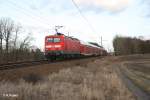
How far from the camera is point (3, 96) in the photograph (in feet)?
32.8

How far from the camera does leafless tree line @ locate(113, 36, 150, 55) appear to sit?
143 m

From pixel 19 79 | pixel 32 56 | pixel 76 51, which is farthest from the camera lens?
pixel 32 56

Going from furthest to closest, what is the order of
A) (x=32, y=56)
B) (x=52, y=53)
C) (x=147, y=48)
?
(x=147, y=48)
(x=32, y=56)
(x=52, y=53)

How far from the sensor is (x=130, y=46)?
15238cm

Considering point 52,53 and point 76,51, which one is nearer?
point 52,53

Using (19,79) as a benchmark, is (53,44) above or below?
above

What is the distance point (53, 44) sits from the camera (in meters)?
34.2

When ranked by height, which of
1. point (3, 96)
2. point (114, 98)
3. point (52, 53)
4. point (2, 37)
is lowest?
point (114, 98)

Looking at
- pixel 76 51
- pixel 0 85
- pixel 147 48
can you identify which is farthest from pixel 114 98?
pixel 147 48

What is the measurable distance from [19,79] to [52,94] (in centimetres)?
333

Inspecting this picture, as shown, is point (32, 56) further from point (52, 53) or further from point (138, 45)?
point (138, 45)

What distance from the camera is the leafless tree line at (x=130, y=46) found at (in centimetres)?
14288

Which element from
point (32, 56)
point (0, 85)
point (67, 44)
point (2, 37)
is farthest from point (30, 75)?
point (2, 37)

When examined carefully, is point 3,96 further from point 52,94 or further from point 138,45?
point 138,45
